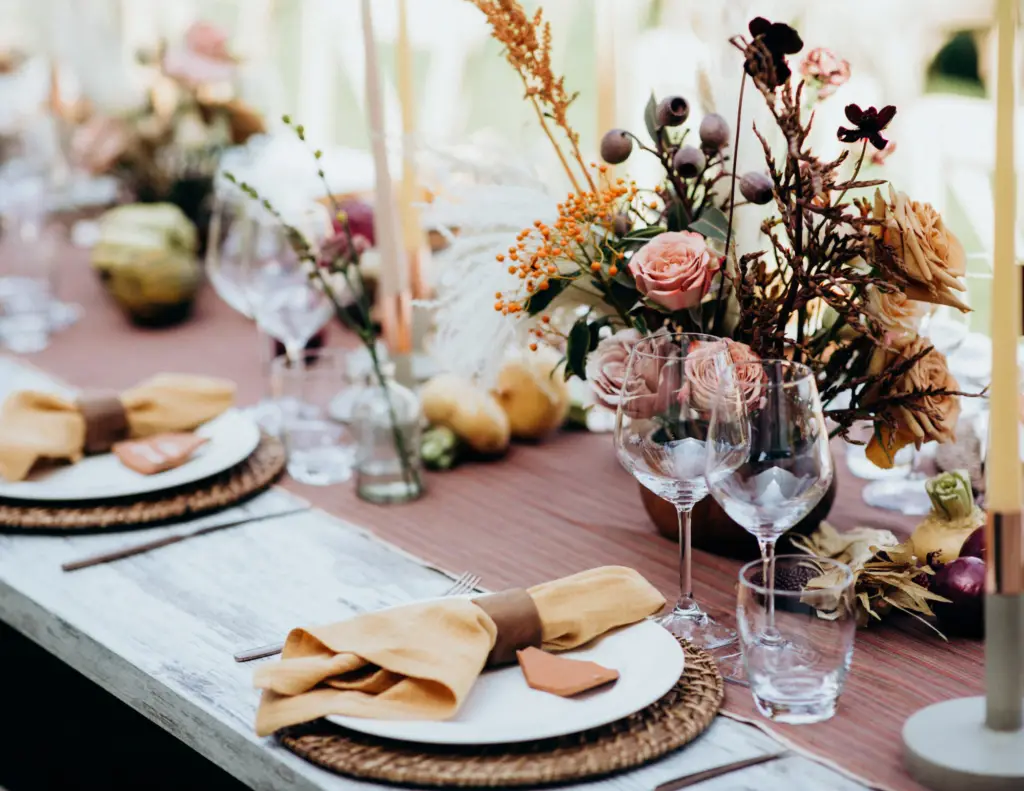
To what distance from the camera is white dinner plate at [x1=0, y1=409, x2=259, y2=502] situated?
1.31 meters

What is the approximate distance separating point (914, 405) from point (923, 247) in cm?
13

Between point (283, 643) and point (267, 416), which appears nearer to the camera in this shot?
point (283, 643)

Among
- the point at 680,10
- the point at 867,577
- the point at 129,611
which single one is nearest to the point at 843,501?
the point at 867,577

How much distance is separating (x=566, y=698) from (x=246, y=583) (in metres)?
0.38

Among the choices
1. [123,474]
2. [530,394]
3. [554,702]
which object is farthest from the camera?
[530,394]

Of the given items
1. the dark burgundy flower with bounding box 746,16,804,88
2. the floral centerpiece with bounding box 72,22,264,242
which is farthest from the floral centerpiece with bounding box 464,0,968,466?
the floral centerpiece with bounding box 72,22,264,242

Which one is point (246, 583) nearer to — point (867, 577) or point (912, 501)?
point (867, 577)

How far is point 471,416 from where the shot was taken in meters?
1.44

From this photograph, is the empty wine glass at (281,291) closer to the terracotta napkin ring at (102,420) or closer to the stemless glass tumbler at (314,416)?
the stemless glass tumbler at (314,416)

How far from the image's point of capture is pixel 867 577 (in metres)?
1.03

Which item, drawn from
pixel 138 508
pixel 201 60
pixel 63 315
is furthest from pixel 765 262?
pixel 201 60

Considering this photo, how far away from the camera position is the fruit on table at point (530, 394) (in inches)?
58.9

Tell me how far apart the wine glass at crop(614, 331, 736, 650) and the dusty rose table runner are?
0.09 metres

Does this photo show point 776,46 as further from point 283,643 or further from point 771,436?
point 283,643
